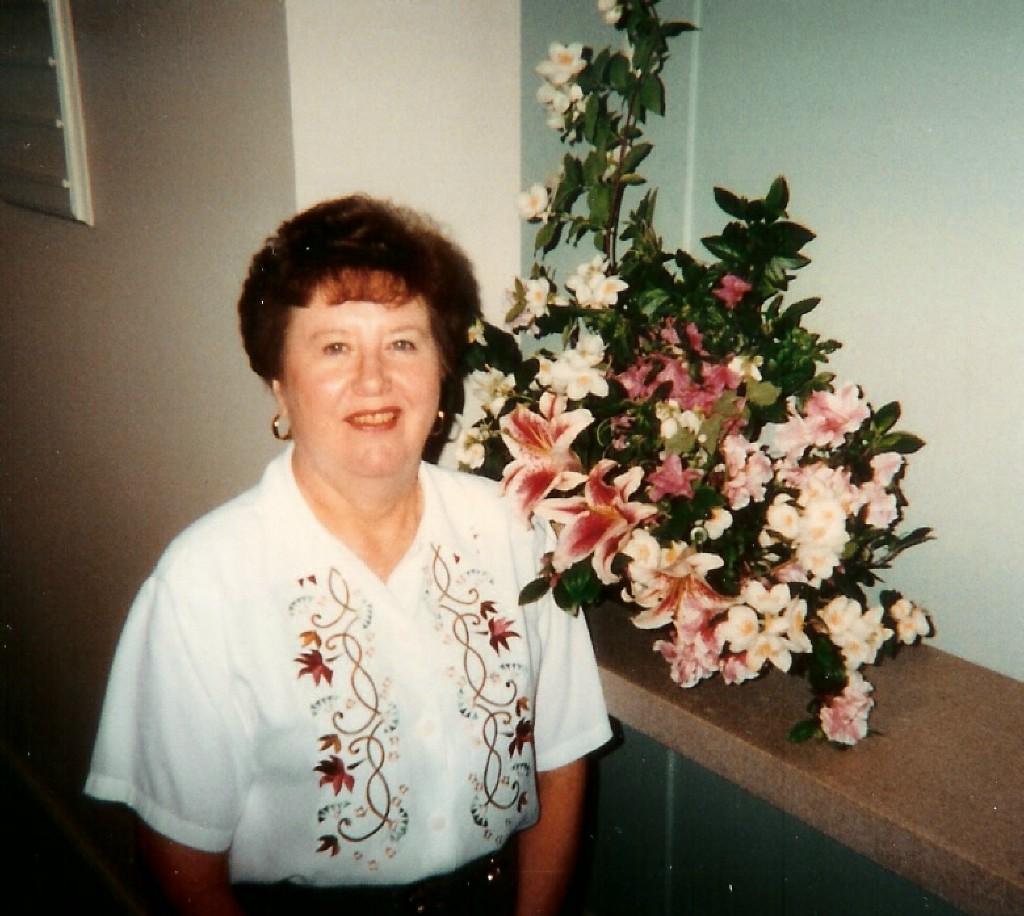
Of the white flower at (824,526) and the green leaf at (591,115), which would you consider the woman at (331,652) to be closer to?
the green leaf at (591,115)

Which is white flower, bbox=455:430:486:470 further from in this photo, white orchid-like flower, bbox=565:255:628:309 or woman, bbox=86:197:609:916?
white orchid-like flower, bbox=565:255:628:309

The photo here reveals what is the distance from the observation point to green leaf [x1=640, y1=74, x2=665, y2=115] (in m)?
1.28

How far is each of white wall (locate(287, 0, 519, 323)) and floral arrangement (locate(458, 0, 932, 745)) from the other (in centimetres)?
24

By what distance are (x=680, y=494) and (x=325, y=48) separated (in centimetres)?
79

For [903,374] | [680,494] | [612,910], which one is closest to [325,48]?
[680,494]

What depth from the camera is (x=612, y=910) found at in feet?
6.06

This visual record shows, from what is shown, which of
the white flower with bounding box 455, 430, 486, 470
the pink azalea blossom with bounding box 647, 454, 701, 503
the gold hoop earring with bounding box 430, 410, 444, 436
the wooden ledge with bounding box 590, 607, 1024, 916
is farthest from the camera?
the gold hoop earring with bounding box 430, 410, 444, 436

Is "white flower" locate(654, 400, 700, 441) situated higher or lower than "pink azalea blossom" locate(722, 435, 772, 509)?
higher

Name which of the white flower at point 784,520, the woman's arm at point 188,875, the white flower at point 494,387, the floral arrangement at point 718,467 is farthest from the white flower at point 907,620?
the woman's arm at point 188,875

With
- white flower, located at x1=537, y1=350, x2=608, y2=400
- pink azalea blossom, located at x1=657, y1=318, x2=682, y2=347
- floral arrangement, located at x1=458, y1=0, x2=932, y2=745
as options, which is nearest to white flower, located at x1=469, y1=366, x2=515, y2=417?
floral arrangement, located at x1=458, y1=0, x2=932, y2=745

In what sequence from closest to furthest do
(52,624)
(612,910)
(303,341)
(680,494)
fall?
(680,494)
(303,341)
(612,910)
(52,624)

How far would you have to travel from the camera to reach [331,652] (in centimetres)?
112

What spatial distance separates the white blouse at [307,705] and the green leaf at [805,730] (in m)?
0.38

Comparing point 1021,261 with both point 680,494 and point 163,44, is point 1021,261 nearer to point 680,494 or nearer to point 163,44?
point 680,494
